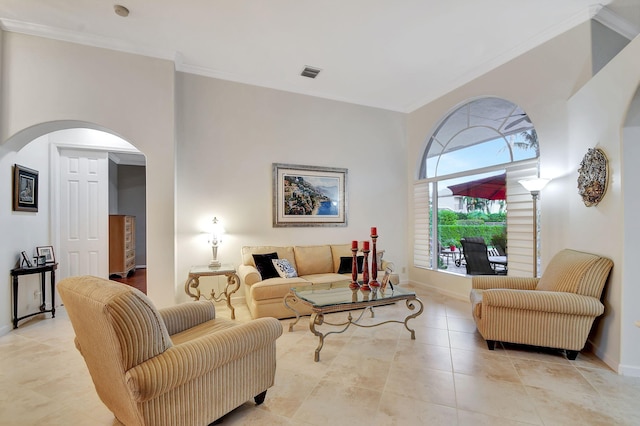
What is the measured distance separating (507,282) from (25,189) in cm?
588

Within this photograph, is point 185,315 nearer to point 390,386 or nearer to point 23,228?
point 390,386

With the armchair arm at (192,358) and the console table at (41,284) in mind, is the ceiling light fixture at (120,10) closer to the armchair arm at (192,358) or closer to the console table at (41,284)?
the console table at (41,284)

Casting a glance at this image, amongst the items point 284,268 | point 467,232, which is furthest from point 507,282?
point 284,268

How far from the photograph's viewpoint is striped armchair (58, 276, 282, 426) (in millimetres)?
1378

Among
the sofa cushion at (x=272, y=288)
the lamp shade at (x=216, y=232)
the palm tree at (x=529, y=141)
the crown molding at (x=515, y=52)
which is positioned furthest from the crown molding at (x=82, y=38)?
the palm tree at (x=529, y=141)

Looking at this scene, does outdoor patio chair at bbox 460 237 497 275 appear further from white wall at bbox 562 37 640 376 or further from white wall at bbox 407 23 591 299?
white wall at bbox 562 37 640 376

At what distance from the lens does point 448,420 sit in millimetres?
1854

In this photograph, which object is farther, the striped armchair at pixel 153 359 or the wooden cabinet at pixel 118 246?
the wooden cabinet at pixel 118 246

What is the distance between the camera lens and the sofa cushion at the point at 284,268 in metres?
4.04

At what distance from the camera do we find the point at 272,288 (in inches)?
144

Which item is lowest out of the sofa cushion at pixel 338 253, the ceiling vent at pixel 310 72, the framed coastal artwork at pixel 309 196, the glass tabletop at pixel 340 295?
the glass tabletop at pixel 340 295

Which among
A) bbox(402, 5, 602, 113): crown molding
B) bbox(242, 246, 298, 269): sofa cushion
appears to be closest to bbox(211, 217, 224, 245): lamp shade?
bbox(242, 246, 298, 269): sofa cushion

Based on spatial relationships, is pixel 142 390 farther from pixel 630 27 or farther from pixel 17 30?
pixel 630 27

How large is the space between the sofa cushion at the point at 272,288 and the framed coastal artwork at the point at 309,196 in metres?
1.20
